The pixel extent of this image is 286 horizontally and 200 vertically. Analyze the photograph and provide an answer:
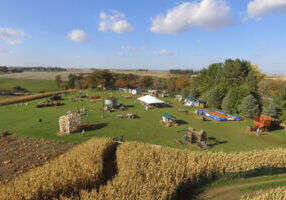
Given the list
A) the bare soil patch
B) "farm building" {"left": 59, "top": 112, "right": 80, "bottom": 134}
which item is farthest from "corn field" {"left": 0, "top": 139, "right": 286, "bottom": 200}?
"farm building" {"left": 59, "top": 112, "right": 80, "bottom": 134}

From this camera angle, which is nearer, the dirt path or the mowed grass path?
the dirt path

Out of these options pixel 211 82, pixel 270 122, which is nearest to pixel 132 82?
pixel 211 82

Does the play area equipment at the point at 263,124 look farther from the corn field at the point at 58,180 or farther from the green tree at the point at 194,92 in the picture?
the green tree at the point at 194,92

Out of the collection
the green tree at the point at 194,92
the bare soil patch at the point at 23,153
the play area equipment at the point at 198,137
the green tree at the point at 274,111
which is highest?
the green tree at the point at 194,92

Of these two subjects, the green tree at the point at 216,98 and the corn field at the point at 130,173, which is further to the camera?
the green tree at the point at 216,98

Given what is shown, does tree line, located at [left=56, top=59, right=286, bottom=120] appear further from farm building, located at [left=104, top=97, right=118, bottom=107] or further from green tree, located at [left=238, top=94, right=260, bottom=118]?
farm building, located at [left=104, top=97, right=118, bottom=107]

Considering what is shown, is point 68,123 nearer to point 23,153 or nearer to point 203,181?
point 23,153

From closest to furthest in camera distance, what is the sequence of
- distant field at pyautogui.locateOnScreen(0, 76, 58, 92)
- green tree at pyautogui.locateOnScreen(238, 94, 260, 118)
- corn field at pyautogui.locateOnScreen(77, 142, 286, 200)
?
corn field at pyautogui.locateOnScreen(77, 142, 286, 200), green tree at pyautogui.locateOnScreen(238, 94, 260, 118), distant field at pyautogui.locateOnScreen(0, 76, 58, 92)

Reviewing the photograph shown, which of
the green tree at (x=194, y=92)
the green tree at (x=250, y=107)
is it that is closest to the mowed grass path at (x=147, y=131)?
the green tree at (x=250, y=107)
